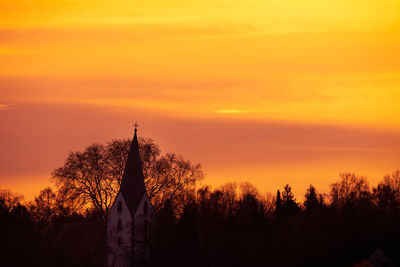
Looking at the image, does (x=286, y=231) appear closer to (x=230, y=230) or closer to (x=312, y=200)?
(x=230, y=230)

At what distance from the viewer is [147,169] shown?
355 feet

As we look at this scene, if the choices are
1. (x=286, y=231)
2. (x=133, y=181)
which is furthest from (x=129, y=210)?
(x=286, y=231)

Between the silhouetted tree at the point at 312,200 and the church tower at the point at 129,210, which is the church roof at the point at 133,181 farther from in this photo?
the silhouetted tree at the point at 312,200

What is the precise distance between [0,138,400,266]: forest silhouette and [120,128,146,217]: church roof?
5.10ft

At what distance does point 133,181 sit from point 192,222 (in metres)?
9.04

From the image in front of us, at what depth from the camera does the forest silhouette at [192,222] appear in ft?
297

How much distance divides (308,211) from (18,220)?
33912 millimetres

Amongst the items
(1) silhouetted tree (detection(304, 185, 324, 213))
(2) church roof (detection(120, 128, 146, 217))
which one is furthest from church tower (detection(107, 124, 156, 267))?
(1) silhouetted tree (detection(304, 185, 324, 213))

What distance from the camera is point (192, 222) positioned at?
101m

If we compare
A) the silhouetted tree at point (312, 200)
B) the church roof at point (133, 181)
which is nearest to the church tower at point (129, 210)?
the church roof at point (133, 181)

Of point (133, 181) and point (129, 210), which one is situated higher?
point (133, 181)

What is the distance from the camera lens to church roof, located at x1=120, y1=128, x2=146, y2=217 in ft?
348

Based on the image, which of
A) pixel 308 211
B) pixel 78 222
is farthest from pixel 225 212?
pixel 78 222

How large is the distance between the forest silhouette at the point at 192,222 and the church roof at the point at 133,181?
1553 millimetres
